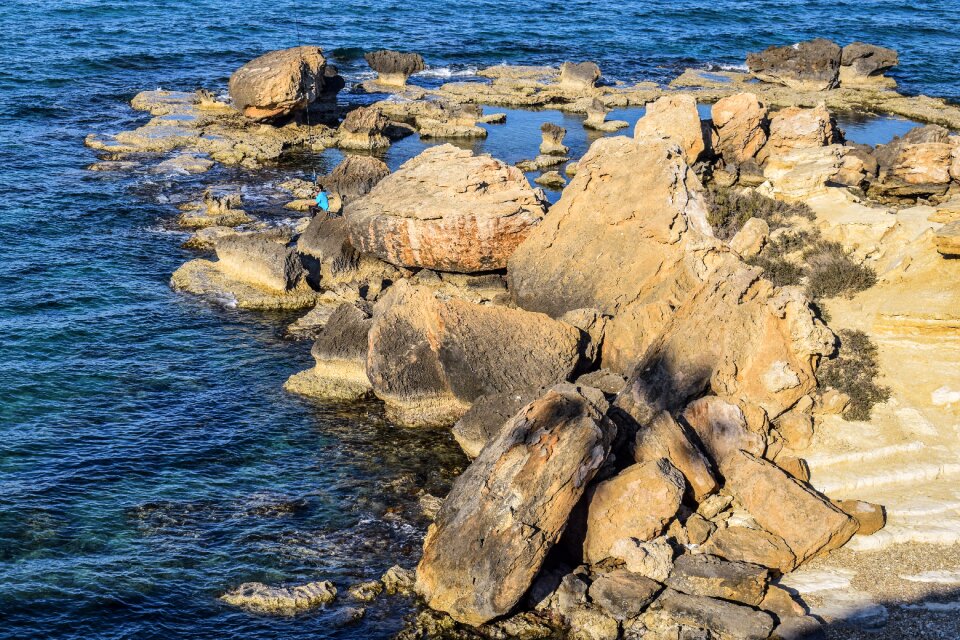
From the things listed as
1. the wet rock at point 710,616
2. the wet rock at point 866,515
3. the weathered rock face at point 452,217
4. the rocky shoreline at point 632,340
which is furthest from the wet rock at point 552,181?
the wet rock at point 710,616

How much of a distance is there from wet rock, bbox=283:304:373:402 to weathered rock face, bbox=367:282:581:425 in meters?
1.13

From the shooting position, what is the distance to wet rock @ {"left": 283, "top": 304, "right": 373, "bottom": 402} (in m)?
25.8

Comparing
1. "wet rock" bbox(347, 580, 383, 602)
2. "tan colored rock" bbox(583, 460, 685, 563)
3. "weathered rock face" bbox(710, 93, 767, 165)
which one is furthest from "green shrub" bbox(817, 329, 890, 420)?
"weathered rock face" bbox(710, 93, 767, 165)

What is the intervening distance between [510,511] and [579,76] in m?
47.1

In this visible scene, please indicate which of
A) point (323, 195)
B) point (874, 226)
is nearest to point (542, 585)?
point (874, 226)

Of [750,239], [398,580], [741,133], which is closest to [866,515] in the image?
[398,580]

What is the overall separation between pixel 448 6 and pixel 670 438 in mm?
74259

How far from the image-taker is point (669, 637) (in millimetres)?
16938

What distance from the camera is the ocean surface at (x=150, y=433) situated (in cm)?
1836

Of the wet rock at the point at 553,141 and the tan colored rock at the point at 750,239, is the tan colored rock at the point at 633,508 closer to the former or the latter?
the tan colored rock at the point at 750,239

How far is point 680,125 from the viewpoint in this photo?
1512 inches

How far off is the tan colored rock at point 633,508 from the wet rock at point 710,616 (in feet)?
4.63

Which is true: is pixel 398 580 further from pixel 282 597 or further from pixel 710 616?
pixel 710 616

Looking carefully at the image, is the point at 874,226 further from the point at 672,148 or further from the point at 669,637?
the point at 669,637
